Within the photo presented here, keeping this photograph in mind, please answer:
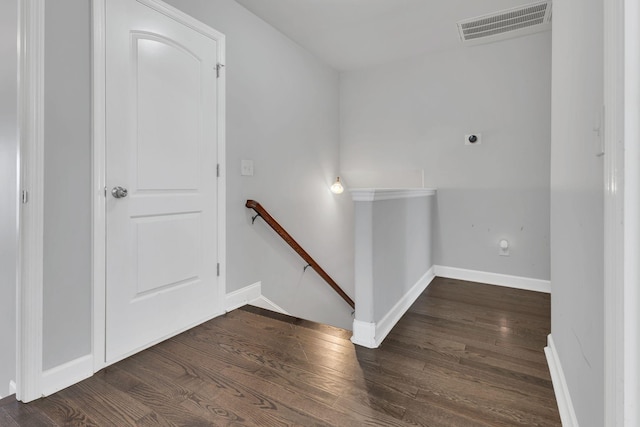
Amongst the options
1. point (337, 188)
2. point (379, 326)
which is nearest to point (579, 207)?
point (379, 326)

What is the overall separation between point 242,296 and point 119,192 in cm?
124

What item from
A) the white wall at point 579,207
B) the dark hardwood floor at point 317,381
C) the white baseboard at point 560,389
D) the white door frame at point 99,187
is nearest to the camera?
the white wall at point 579,207

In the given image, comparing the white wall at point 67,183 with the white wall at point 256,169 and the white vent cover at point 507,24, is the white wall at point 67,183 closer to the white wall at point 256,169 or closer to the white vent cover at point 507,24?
the white wall at point 256,169

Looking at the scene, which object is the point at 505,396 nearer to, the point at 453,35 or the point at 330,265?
A: the point at 330,265

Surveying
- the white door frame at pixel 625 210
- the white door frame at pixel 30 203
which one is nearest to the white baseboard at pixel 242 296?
the white door frame at pixel 30 203

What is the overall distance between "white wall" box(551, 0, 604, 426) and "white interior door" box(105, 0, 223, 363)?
2.12 meters

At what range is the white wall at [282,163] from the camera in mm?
2506

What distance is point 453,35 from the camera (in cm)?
305

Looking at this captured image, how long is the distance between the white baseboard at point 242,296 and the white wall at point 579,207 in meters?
2.10

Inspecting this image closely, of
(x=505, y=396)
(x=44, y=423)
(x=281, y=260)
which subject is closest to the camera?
(x=44, y=423)

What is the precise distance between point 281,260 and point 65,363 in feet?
5.62

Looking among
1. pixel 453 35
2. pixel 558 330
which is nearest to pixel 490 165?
pixel 453 35

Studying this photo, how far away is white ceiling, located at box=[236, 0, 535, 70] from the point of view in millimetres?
2572

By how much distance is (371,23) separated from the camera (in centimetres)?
287
